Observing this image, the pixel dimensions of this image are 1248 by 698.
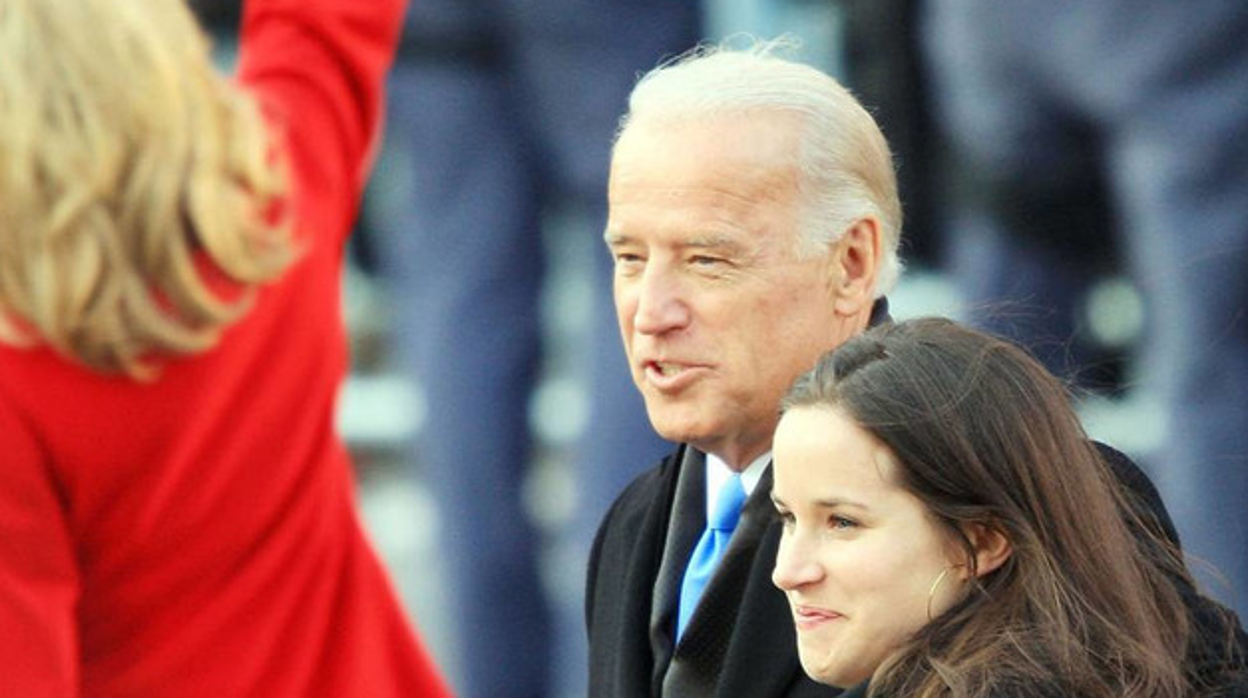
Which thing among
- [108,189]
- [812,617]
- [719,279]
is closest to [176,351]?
[108,189]

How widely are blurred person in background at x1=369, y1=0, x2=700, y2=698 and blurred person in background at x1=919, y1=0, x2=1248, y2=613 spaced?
0.90 meters

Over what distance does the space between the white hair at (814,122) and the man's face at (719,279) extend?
0.05ft

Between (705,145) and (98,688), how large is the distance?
0.94 meters

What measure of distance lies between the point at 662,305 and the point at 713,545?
0.83ft

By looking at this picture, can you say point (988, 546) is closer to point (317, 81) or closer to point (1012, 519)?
point (1012, 519)

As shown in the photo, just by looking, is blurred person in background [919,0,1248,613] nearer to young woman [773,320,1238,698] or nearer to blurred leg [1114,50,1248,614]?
blurred leg [1114,50,1248,614]

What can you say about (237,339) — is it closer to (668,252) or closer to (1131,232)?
(668,252)

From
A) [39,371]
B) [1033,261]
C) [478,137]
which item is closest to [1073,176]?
[1033,261]

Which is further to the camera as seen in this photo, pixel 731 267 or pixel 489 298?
pixel 489 298

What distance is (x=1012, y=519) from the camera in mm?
2625

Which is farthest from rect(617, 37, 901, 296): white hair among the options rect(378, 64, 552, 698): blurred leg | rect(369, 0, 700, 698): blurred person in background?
rect(378, 64, 552, 698): blurred leg

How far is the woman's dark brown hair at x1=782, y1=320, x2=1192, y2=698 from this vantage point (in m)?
2.56

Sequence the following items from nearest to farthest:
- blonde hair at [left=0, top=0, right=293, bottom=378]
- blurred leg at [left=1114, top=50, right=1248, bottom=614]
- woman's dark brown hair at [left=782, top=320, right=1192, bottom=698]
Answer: woman's dark brown hair at [left=782, top=320, right=1192, bottom=698] → blonde hair at [left=0, top=0, right=293, bottom=378] → blurred leg at [left=1114, top=50, right=1248, bottom=614]

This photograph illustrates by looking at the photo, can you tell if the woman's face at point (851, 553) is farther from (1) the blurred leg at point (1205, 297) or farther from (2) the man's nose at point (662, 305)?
(1) the blurred leg at point (1205, 297)
